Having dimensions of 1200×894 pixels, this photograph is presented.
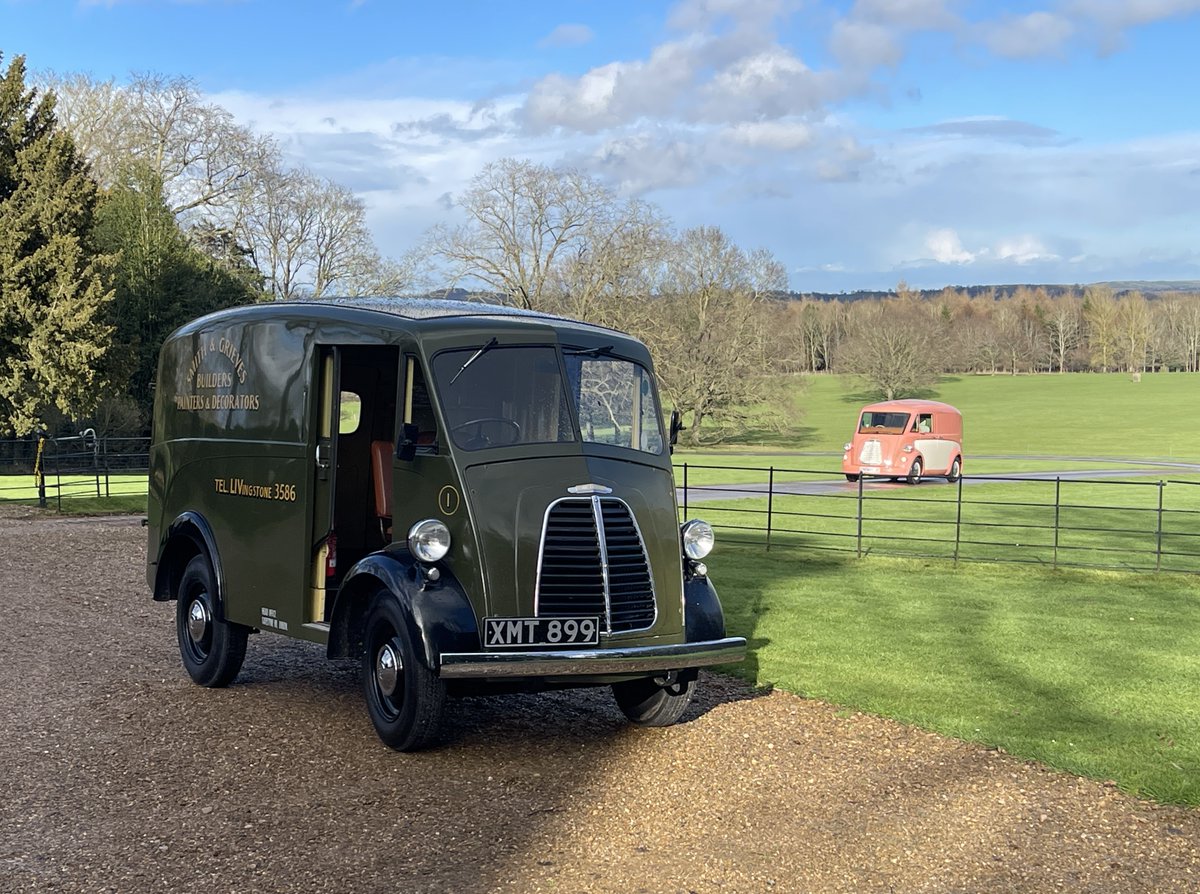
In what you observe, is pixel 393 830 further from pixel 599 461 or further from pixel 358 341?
pixel 358 341

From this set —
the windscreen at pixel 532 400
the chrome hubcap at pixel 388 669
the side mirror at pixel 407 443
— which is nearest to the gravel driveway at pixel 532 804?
the chrome hubcap at pixel 388 669

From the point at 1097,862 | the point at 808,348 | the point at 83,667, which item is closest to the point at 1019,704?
the point at 1097,862

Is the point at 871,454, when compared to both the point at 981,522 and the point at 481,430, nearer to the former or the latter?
the point at 981,522

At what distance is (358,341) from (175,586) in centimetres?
316

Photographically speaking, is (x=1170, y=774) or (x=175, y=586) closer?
(x=1170, y=774)

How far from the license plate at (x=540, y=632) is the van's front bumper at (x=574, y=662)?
0.31 ft

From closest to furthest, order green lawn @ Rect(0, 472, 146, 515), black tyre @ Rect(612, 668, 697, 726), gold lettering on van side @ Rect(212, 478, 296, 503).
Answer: black tyre @ Rect(612, 668, 697, 726)
gold lettering on van side @ Rect(212, 478, 296, 503)
green lawn @ Rect(0, 472, 146, 515)

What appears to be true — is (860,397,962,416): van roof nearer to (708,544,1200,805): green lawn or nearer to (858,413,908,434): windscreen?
(858,413,908,434): windscreen

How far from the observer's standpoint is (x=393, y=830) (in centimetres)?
580

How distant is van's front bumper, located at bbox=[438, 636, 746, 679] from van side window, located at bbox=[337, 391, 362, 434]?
2283 mm

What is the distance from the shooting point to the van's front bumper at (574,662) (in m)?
6.66

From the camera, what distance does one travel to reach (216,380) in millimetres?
9234

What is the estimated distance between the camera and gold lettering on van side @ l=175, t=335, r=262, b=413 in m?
8.89

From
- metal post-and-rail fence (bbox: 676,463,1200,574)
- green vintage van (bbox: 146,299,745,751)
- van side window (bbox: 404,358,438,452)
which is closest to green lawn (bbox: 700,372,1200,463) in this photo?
metal post-and-rail fence (bbox: 676,463,1200,574)
